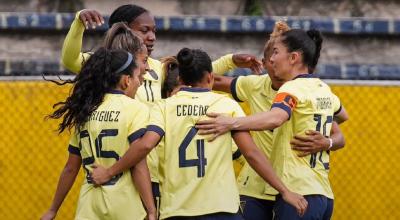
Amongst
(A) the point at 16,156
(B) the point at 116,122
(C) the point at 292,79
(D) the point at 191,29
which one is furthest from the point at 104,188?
(D) the point at 191,29

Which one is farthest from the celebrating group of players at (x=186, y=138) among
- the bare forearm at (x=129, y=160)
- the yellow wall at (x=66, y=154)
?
the yellow wall at (x=66, y=154)

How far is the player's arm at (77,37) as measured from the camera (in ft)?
22.1

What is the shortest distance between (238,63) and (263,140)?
806 mm

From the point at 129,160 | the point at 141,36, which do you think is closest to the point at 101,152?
the point at 129,160

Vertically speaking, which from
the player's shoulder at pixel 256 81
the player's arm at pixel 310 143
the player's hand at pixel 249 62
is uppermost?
the player's hand at pixel 249 62

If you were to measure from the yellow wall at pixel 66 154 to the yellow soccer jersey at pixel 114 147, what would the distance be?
103 inches

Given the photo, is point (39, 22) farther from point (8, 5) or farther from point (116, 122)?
point (116, 122)

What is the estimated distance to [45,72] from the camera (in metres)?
9.05

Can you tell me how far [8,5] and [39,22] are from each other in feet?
3.71

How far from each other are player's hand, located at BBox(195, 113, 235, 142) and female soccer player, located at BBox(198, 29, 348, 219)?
378 millimetres

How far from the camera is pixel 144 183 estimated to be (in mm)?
6148

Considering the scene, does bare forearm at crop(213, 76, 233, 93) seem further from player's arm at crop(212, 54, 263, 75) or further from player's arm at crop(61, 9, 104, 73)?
player's arm at crop(61, 9, 104, 73)

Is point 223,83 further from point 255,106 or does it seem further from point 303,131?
point 303,131

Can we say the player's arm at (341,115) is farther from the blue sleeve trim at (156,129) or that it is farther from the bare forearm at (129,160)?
the bare forearm at (129,160)
